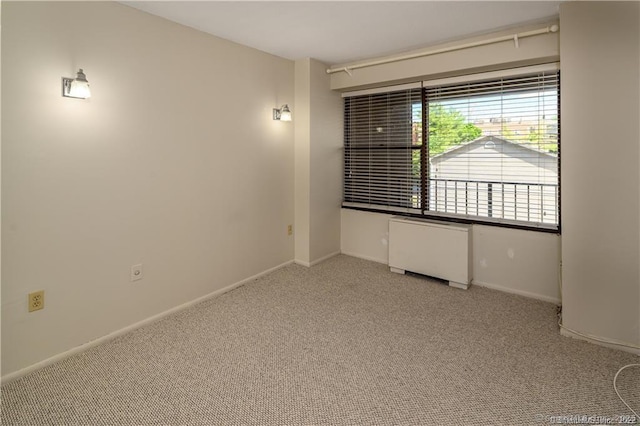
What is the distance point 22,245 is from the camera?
6.98ft

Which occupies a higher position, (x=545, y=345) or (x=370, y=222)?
(x=370, y=222)

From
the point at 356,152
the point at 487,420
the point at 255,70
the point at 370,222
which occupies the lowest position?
the point at 487,420

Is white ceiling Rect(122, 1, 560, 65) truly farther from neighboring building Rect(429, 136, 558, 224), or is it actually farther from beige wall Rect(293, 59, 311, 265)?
neighboring building Rect(429, 136, 558, 224)

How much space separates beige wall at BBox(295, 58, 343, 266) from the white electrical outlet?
6.21 feet

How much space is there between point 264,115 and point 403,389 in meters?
2.85

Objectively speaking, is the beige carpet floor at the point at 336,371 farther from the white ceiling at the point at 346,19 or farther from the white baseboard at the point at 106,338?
the white ceiling at the point at 346,19

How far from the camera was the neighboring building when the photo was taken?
3227mm

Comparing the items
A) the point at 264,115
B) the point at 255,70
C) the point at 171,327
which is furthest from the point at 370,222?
the point at 171,327

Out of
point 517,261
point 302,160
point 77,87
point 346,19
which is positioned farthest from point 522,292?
point 77,87

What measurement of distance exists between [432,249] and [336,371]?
1.92 m

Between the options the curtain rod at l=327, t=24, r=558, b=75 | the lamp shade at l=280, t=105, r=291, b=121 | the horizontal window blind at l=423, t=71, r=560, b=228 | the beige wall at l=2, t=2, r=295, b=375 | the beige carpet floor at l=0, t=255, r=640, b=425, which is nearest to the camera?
the beige carpet floor at l=0, t=255, r=640, b=425

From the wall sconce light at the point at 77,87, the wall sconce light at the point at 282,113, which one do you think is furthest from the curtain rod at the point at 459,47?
the wall sconce light at the point at 77,87

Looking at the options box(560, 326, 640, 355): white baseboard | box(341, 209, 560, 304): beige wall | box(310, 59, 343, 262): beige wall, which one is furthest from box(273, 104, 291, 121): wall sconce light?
box(560, 326, 640, 355): white baseboard

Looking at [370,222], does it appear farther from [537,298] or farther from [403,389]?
[403,389]
